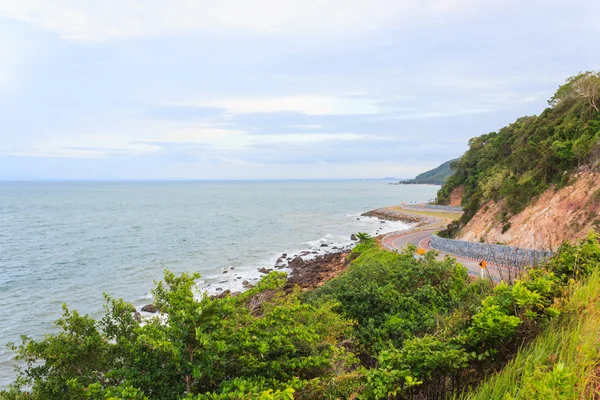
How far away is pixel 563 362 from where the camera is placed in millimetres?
3906

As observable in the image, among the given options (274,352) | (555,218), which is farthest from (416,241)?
(274,352)

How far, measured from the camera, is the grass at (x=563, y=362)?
348 centimetres

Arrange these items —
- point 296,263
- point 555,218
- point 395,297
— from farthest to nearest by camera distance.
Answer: point 296,263, point 555,218, point 395,297

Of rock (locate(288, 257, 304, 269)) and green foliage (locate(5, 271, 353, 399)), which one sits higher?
green foliage (locate(5, 271, 353, 399))

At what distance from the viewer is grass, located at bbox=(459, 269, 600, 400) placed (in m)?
3.48

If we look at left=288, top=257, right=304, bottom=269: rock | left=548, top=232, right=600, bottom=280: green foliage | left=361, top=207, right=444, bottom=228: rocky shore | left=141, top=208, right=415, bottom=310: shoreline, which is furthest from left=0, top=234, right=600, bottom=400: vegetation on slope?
left=361, top=207, right=444, bottom=228: rocky shore

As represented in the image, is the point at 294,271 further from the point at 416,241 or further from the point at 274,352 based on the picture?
the point at 274,352

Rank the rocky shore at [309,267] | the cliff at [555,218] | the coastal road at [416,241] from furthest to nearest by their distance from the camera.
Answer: the rocky shore at [309,267] < the coastal road at [416,241] < the cliff at [555,218]

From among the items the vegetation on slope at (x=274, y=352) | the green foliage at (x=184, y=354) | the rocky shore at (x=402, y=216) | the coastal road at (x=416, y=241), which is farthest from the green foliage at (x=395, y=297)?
the rocky shore at (x=402, y=216)

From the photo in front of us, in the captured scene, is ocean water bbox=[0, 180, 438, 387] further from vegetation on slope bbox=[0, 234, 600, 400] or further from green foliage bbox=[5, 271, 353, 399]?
vegetation on slope bbox=[0, 234, 600, 400]

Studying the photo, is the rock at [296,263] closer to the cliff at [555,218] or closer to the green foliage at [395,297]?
the cliff at [555,218]

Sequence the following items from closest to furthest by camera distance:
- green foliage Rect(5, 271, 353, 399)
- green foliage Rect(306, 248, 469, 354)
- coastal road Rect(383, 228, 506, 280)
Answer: green foliage Rect(5, 271, 353, 399)
green foliage Rect(306, 248, 469, 354)
coastal road Rect(383, 228, 506, 280)

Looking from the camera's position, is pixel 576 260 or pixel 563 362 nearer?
pixel 563 362

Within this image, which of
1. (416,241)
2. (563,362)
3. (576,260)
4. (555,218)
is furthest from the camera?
(416,241)
